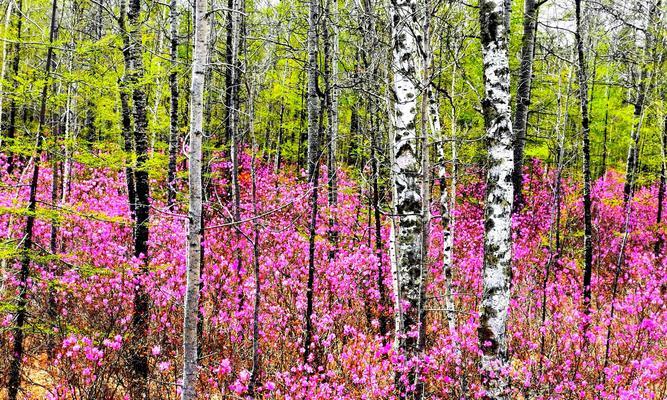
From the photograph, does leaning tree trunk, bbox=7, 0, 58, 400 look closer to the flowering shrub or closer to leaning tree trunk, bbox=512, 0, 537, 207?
the flowering shrub

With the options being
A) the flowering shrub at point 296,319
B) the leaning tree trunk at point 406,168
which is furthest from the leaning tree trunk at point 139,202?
the leaning tree trunk at point 406,168

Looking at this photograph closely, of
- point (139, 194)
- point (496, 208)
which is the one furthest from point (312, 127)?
point (496, 208)

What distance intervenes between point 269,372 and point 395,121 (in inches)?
150

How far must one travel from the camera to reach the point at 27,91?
487cm

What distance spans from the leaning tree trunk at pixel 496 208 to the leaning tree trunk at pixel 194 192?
278 cm

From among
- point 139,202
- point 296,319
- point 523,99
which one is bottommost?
point 296,319

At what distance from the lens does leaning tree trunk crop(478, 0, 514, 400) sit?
14.7ft

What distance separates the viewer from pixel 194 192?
133 inches

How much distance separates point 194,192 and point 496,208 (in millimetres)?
2937

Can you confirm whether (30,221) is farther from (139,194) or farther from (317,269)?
(317,269)

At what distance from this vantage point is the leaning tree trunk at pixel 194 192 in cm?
335

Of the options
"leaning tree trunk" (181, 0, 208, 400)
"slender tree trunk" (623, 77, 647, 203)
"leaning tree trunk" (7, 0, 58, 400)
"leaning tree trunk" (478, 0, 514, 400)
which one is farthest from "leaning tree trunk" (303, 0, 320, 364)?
"slender tree trunk" (623, 77, 647, 203)

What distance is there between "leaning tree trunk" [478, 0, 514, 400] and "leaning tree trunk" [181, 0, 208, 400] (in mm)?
2785

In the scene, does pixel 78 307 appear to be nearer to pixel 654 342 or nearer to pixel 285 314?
pixel 285 314
